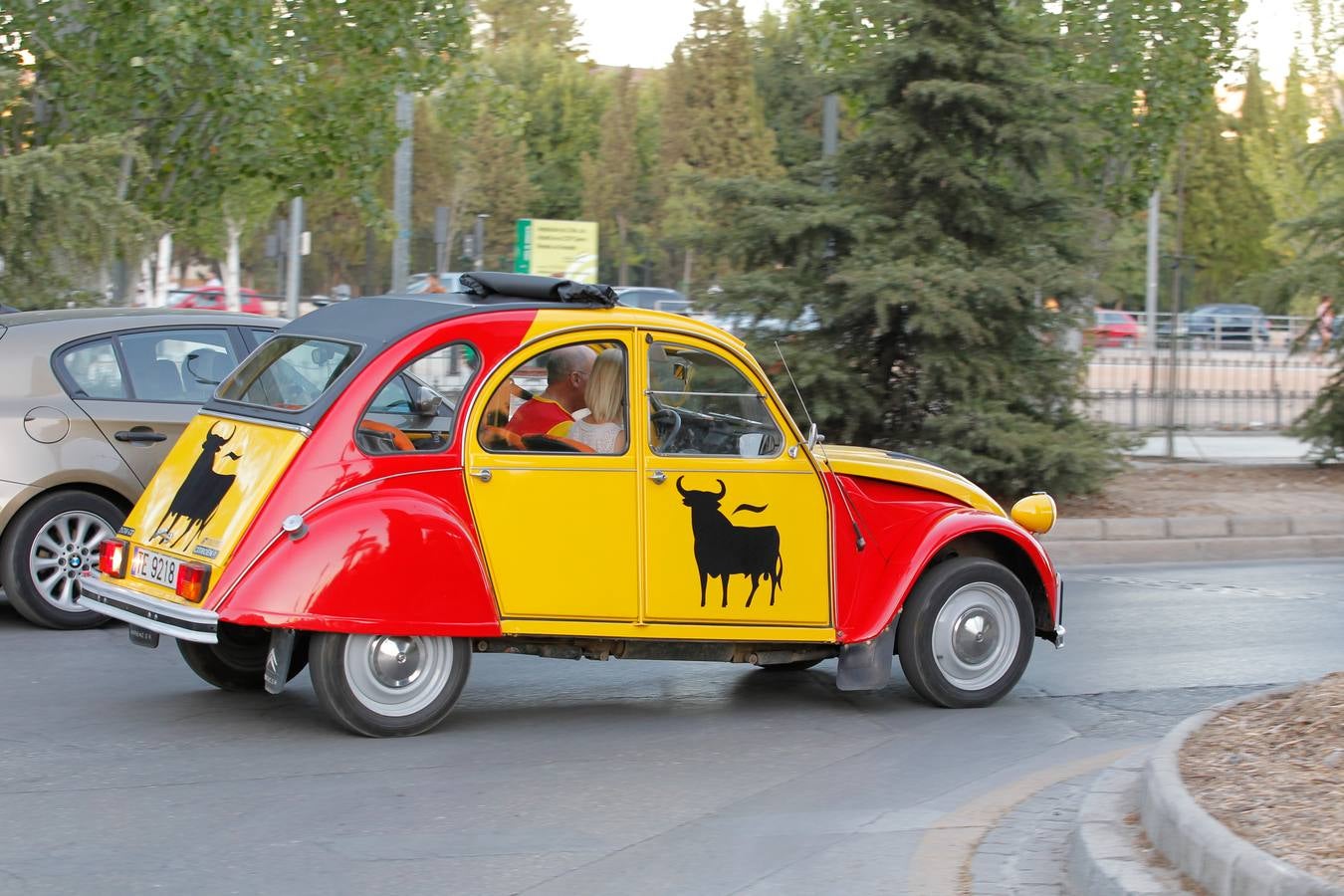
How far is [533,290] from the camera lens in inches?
285

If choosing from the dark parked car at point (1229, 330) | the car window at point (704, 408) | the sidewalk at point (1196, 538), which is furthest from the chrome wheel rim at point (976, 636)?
the dark parked car at point (1229, 330)

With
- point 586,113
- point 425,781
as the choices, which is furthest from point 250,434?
point 586,113

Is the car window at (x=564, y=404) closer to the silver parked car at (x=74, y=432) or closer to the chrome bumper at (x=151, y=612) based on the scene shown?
the chrome bumper at (x=151, y=612)

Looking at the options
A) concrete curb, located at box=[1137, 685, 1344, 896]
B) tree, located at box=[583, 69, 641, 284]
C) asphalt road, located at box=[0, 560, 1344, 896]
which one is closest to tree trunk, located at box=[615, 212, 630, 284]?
tree, located at box=[583, 69, 641, 284]

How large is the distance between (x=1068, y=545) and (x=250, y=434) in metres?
8.23

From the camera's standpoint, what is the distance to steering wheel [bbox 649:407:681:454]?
7.05 m

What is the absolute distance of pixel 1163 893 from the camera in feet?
14.9

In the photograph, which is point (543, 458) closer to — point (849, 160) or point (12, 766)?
point (12, 766)

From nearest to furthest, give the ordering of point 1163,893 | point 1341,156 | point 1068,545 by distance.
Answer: point 1163,893 → point 1068,545 → point 1341,156

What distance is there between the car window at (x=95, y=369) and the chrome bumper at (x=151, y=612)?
2.25 m

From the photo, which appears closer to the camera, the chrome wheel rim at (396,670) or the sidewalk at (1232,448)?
the chrome wheel rim at (396,670)

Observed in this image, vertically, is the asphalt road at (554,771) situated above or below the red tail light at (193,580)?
below

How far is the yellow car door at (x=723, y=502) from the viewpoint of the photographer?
6.99m

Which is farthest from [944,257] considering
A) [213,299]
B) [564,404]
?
[213,299]
